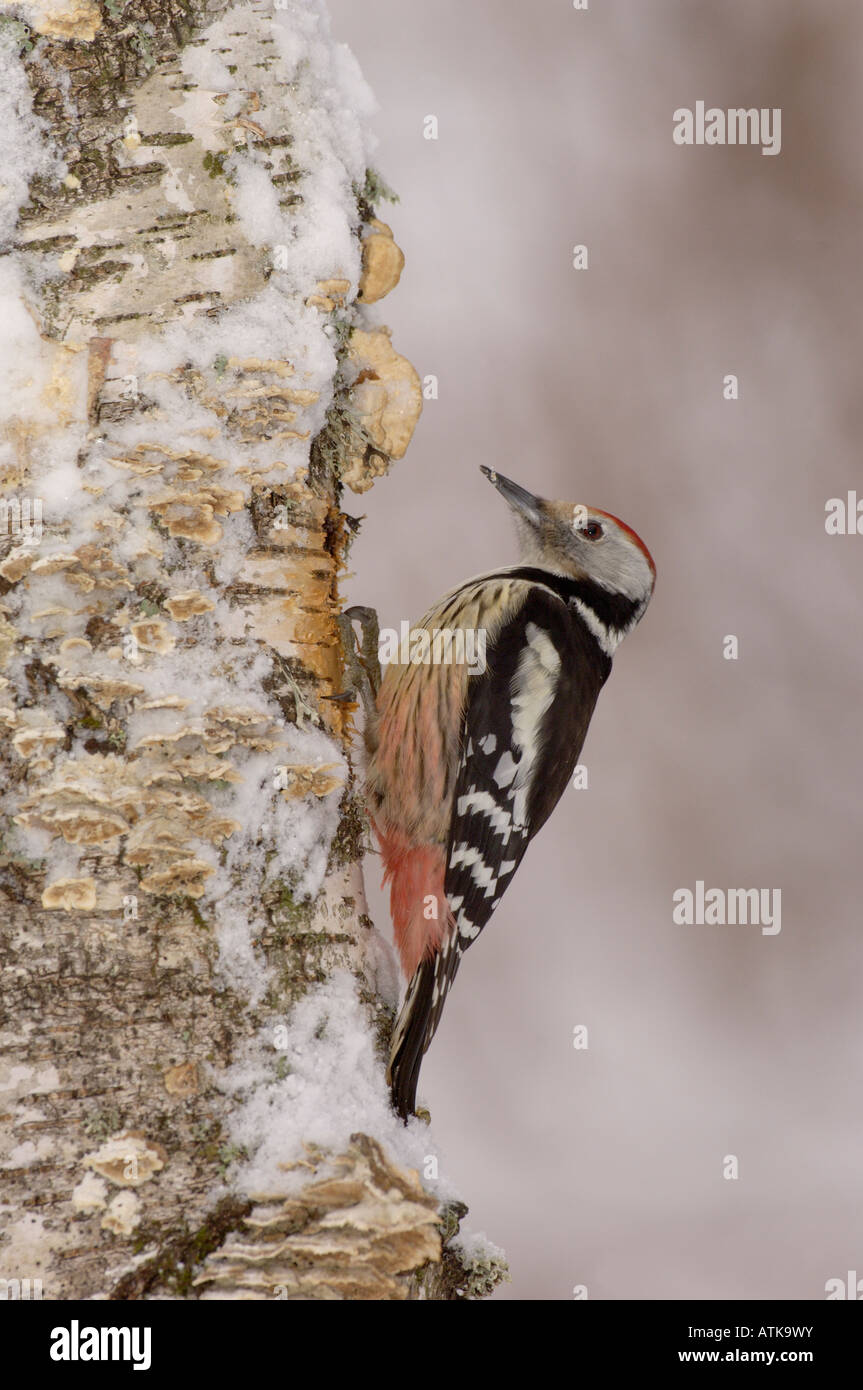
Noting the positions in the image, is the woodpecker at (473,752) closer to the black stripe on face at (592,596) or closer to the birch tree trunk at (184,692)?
the black stripe on face at (592,596)

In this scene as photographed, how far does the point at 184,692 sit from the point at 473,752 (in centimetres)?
81

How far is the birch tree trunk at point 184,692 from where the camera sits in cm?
126

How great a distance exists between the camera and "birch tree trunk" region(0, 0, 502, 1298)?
1.26 meters

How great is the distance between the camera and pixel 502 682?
2.17 m

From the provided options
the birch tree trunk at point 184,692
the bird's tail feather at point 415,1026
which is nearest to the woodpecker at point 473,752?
the bird's tail feather at point 415,1026

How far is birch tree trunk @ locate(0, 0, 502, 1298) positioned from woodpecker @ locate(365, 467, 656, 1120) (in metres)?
0.43

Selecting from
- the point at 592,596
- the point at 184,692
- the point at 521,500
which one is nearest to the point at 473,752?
the point at 592,596

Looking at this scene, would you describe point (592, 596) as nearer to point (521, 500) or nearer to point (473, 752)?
point (521, 500)

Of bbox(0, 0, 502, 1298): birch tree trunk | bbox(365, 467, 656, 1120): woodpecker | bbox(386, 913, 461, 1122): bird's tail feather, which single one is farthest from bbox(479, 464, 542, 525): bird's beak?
bbox(386, 913, 461, 1122): bird's tail feather

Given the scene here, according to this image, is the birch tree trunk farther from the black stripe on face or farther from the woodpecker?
the black stripe on face

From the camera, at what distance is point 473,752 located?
2.11m

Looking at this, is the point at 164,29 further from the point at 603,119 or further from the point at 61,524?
the point at 603,119

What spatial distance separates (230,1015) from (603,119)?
8.70 ft

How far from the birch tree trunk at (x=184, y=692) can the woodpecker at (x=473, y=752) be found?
1.40 ft
